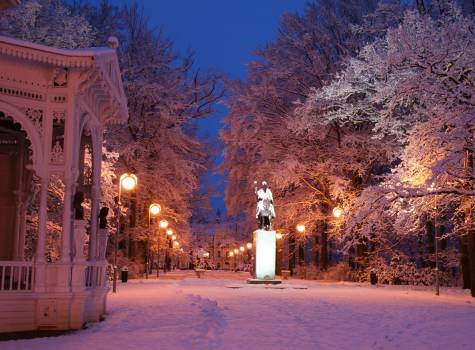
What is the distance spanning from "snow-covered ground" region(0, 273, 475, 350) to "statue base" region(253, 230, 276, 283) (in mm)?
10850

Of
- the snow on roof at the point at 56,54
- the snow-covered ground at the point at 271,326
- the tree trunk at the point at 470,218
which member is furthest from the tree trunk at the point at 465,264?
the snow on roof at the point at 56,54

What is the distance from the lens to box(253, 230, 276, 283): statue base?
2831cm

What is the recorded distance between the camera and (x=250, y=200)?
134 ft

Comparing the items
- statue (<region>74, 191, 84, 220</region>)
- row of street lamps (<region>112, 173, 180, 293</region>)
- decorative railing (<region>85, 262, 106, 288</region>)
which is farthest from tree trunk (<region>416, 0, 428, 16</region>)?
statue (<region>74, 191, 84, 220</region>)

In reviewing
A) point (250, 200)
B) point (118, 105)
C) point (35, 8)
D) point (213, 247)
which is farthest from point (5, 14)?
point (213, 247)

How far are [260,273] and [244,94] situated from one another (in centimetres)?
1196

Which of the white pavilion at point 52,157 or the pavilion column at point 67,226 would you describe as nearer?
the white pavilion at point 52,157

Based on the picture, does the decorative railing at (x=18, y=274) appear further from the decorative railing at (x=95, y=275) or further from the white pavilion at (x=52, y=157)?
the decorative railing at (x=95, y=275)

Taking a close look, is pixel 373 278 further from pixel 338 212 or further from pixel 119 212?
pixel 119 212

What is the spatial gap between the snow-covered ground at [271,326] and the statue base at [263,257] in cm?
1085

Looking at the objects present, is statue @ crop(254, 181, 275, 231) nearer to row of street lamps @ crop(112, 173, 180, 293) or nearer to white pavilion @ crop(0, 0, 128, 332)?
row of street lamps @ crop(112, 173, 180, 293)

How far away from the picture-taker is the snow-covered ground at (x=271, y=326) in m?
9.46

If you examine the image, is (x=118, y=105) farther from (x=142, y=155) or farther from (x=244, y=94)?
(x=244, y=94)

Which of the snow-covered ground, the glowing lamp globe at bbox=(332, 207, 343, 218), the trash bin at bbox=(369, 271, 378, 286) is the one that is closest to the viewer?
the snow-covered ground
